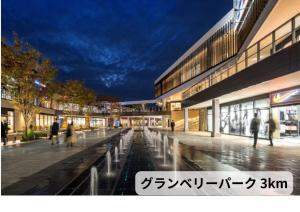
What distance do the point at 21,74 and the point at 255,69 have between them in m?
20.3

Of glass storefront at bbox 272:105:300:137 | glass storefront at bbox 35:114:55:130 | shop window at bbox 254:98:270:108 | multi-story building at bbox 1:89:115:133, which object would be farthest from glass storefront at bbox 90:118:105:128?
glass storefront at bbox 272:105:300:137

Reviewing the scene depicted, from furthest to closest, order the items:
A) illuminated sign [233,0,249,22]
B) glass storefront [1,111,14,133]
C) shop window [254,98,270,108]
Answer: glass storefront [1,111,14,133] < illuminated sign [233,0,249,22] < shop window [254,98,270,108]

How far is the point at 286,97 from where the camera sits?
77.4ft

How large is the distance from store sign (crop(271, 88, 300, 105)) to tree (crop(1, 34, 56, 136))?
20.7 meters

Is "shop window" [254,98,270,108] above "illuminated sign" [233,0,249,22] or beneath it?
beneath

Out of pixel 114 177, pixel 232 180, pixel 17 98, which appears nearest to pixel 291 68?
pixel 232 180

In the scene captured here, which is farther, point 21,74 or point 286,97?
point 21,74

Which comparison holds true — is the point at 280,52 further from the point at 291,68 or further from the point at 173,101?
the point at 173,101

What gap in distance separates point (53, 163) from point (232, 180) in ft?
27.1

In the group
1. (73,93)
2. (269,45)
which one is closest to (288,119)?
(269,45)

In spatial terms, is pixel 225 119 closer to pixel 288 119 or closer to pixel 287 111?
pixel 288 119

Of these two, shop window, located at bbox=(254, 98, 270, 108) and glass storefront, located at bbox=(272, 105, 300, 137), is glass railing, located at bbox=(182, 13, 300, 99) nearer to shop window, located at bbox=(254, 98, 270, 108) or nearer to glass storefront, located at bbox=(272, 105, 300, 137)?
shop window, located at bbox=(254, 98, 270, 108)

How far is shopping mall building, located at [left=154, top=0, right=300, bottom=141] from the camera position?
53.2ft

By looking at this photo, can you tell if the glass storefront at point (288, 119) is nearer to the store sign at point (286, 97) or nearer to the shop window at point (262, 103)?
the store sign at point (286, 97)
